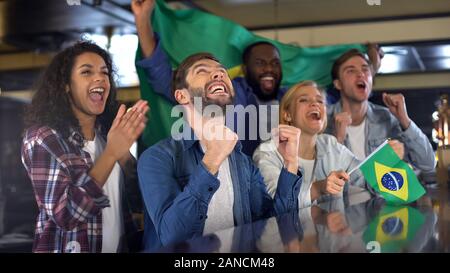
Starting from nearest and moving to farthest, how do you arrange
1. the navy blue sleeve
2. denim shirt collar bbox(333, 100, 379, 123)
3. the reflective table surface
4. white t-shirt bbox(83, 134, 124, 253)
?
the reflective table surface < the navy blue sleeve < white t-shirt bbox(83, 134, 124, 253) < denim shirt collar bbox(333, 100, 379, 123)

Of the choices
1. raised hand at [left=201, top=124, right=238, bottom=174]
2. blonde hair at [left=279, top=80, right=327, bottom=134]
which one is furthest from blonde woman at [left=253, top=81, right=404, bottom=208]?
raised hand at [left=201, top=124, right=238, bottom=174]

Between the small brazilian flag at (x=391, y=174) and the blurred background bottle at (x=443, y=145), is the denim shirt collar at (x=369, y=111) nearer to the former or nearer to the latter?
the small brazilian flag at (x=391, y=174)

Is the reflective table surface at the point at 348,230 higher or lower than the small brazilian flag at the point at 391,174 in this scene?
lower

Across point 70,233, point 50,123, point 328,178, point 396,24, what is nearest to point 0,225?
point 70,233

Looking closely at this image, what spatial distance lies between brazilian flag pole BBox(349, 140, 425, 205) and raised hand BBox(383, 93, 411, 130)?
0.12m

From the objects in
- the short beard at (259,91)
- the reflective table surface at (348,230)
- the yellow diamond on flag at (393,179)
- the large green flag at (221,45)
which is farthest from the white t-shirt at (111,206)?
the yellow diamond on flag at (393,179)

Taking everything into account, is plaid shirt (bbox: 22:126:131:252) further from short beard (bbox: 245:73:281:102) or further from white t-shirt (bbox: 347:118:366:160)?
white t-shirt (bbox: 347:118:366:160)

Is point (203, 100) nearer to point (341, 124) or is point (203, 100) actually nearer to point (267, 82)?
point (267, 82)

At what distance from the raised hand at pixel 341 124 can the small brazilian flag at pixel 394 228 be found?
359 mm

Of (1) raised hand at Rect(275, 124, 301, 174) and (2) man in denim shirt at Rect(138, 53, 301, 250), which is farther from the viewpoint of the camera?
(1) raised hand at Rect(275, 124, 301, 174)

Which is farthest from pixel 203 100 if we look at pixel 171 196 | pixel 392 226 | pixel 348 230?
pixel 392 226

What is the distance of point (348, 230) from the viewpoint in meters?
2.50

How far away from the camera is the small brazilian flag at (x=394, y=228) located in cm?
242

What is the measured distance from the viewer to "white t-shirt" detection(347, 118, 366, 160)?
2.74m
